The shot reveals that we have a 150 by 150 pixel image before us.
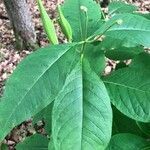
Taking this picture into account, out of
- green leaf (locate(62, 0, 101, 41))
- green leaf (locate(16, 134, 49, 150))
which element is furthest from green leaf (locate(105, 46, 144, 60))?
green leaf (locate(16, 134, 49, 150))

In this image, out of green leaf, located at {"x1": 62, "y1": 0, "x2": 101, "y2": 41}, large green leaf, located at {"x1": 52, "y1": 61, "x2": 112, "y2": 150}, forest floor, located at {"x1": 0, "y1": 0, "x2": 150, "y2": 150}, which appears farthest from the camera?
forest floor, located at {"x1": 0, "y1": 0, "x2": 150, "y2": 150}

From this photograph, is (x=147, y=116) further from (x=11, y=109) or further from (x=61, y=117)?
(x=11, y=109)

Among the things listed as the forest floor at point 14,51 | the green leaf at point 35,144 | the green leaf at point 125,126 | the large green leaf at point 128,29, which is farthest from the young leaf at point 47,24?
→ the forest floor at point 14,51

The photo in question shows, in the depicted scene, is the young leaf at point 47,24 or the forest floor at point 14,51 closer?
the young leaf at point 47,24

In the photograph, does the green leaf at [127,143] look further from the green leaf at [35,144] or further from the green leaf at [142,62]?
the green leaf at [35,144]

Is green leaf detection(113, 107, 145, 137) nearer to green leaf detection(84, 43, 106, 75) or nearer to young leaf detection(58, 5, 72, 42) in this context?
green leaf detection(84, 43, 106, 75)

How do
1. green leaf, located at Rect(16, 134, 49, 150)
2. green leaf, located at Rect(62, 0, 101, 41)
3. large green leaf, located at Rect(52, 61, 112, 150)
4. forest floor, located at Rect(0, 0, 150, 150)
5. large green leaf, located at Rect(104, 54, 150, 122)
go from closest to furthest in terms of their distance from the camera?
large green leaf, located at Rect(52, 61, 112, 150) < large green leaf, located at Rect(104, 54, 150, 122) < green leaf, located at Rect(62, 0, 101, 41) < green leaf, located at Rect(16, 134, 49, 150) < forest floor, located at Rect(0, 0, 150, 150)

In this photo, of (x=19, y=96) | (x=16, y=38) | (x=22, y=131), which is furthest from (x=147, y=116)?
(x=16, y=38)
